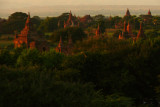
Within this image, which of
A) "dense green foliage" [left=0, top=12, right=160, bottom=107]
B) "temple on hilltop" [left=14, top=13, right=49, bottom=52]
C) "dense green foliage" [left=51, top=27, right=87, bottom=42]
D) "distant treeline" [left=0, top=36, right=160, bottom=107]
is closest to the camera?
"dense green foliage" [left=0, top=12, right=160, bottom=107]

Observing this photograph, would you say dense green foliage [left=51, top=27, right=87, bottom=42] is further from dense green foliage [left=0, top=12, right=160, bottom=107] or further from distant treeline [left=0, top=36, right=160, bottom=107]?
distant treeline [left=0, top=36, right=160, bottom=107]

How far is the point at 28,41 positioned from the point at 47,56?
1104 inches

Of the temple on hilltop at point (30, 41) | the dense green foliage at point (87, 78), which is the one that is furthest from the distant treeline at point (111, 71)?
the temple on hilltop at point (30, 41)

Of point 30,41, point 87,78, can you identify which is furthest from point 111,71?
point 30,41

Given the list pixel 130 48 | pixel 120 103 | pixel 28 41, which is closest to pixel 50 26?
pixel 28 41

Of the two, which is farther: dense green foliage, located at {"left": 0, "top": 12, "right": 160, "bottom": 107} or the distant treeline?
the distant treeline

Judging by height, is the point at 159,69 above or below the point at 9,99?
below

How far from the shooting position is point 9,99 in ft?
37.8

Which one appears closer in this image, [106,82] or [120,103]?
[120,103]

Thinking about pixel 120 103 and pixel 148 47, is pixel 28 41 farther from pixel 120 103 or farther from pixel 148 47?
pixel 120 103

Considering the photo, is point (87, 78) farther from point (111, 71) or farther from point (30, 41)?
point (30, 41)

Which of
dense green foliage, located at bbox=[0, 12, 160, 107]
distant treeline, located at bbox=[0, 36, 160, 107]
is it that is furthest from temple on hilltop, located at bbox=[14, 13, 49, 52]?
distant treeline, located at bbox=[0, 36, 160, 107]

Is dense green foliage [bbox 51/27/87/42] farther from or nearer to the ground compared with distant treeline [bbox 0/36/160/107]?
nearer to the ground

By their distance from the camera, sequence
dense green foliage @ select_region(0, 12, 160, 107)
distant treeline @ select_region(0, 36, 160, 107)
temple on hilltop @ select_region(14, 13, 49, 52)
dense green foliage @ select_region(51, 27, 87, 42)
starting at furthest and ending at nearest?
1. dense green foliage @ select_region(51, 27, 87, 42)
2. temple on hilltop @ select_region(14, 13, 49, 52)
3. distant treeline @ select_region(0, 36, 160, 107)
4. dense green foliage @ select_region(0, 12, 160, 107)
